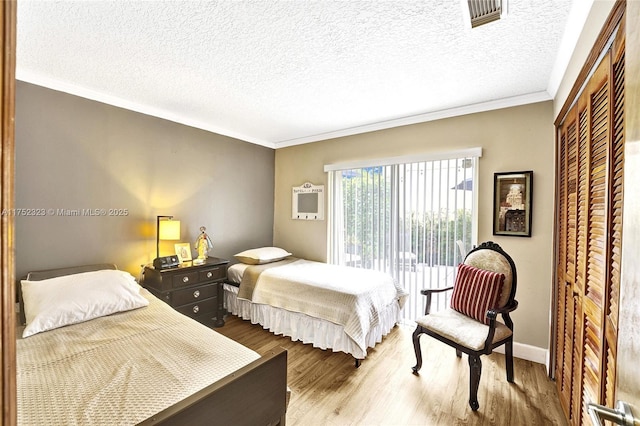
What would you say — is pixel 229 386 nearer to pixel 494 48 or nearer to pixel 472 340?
pixel 472 340

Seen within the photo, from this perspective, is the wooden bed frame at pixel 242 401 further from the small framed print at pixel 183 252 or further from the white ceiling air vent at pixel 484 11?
the small framed print at pixel 183 252

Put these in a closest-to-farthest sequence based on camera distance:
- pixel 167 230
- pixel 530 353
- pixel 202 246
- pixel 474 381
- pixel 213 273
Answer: pixel 474 381 < pixel 530 353 < pixel 167 230 < pixel 213 273 < pixel 202 246

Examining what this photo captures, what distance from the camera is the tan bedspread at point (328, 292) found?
2582 mm

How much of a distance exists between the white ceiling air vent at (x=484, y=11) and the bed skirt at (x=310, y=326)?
2.47 meters

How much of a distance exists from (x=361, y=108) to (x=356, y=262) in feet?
6.51

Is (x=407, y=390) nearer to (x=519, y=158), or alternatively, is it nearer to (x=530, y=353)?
(x=530, y=353)

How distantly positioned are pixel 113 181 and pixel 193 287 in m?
1.32

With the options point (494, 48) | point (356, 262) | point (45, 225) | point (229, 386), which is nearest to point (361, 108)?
point (494, 48)

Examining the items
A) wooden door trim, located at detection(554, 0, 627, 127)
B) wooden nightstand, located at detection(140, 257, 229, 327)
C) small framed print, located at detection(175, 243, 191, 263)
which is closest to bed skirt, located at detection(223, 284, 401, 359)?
wooden nightstand, located at detection(140, 257, 229, 327)

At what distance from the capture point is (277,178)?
465 cm

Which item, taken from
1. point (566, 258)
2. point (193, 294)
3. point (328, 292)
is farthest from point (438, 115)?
point (193, 294)

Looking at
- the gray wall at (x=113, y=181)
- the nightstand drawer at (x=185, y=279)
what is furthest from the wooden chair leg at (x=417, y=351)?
the gray wall at (x=113, y=181)

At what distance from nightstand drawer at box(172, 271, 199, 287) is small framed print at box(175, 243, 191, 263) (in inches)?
11.2

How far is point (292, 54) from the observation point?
6.62ft
